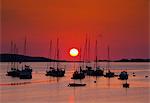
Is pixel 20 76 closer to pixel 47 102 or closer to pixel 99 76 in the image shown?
pixel 99 76

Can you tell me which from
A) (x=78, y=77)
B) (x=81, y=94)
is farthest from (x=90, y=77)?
(x=81, y=94)

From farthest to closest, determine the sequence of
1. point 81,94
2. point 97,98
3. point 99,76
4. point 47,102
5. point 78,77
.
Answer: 1. point 99,76
2. point 78,77
3. point 81,94
4. point 97,98
5. point 47,102

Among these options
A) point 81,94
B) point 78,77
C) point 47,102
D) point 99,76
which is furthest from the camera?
point 99,76

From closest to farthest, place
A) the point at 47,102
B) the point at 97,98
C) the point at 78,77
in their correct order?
the point at 47,102 < the point at 97,98 < the point at 78,77

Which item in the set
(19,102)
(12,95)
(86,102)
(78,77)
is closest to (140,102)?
(86,102)

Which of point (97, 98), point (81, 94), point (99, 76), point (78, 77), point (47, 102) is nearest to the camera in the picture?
point (47, 102)

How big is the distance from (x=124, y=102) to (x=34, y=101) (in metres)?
11.0

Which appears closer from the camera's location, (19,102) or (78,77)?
(19,102)

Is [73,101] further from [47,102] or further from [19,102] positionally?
[19,102]

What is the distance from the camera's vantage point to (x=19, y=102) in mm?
47688

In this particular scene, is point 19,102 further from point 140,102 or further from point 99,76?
point 99,76

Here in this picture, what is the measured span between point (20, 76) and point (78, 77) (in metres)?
14.2

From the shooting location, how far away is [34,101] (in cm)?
4784

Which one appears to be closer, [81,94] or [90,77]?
[81,94]
